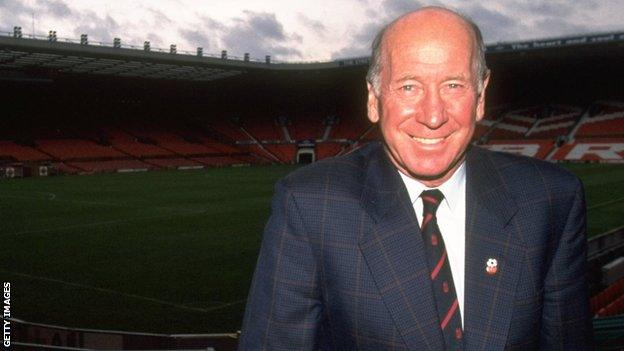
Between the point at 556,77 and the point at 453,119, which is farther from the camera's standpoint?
the point at 556,77

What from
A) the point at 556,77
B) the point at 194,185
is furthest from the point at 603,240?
the point at 556,77

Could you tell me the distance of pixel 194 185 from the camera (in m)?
30.2

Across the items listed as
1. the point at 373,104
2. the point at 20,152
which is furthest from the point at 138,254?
the point at 20,152

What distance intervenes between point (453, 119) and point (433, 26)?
0.27 m

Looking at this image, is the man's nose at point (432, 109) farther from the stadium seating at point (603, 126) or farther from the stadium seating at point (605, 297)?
the stadium seating at point (603, 126)

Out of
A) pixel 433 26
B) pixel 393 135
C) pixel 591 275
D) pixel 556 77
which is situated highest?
pixel 556 77

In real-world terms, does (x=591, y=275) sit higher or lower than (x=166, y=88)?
lower

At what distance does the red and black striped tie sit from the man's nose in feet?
0.80

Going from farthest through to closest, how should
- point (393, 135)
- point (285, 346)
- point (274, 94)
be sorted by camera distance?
point (274, 94), point (393, 135), point (285, 346)

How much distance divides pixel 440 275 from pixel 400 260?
14cm

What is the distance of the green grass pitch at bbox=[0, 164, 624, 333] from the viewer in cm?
927

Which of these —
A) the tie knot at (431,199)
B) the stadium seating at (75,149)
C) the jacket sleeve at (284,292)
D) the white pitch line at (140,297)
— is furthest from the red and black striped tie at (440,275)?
the stadium seating at (75,149)

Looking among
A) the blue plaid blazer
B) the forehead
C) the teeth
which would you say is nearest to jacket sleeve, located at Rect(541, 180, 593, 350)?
the blue plaid blazer

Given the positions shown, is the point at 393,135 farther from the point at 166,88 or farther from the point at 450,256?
the point at 166,88
